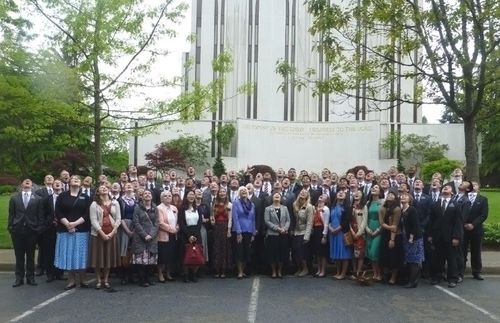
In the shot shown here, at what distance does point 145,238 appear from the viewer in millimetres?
11078

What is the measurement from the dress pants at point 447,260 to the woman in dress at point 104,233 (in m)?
6.13

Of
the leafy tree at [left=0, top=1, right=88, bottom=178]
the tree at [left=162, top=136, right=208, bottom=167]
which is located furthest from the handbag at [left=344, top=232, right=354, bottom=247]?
the tree at [left=162, top=136, right=208, bottom=167]

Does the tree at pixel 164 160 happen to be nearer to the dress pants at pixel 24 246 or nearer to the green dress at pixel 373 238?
the dress pants at pixel 24 246

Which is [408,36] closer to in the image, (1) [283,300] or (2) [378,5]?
(2) [378,5]

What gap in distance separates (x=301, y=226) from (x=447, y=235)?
112 inches

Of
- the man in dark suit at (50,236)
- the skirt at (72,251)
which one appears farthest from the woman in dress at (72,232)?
the man in dark suit at (50,236)

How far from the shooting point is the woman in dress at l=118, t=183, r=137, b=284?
36.9 feet

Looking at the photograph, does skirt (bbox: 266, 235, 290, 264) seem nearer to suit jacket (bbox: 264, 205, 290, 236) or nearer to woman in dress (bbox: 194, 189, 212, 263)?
suit jacket (bbox: 264, 205, 290, 236)

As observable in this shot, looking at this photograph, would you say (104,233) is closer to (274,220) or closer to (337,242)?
(274,220)

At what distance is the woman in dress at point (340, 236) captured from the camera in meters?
12.0

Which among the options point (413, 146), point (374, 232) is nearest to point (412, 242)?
point (374, 232)

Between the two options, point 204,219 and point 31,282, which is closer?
point 31,282

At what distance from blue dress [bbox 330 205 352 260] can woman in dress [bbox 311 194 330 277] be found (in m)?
0.14

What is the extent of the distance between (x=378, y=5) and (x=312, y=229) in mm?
5875
